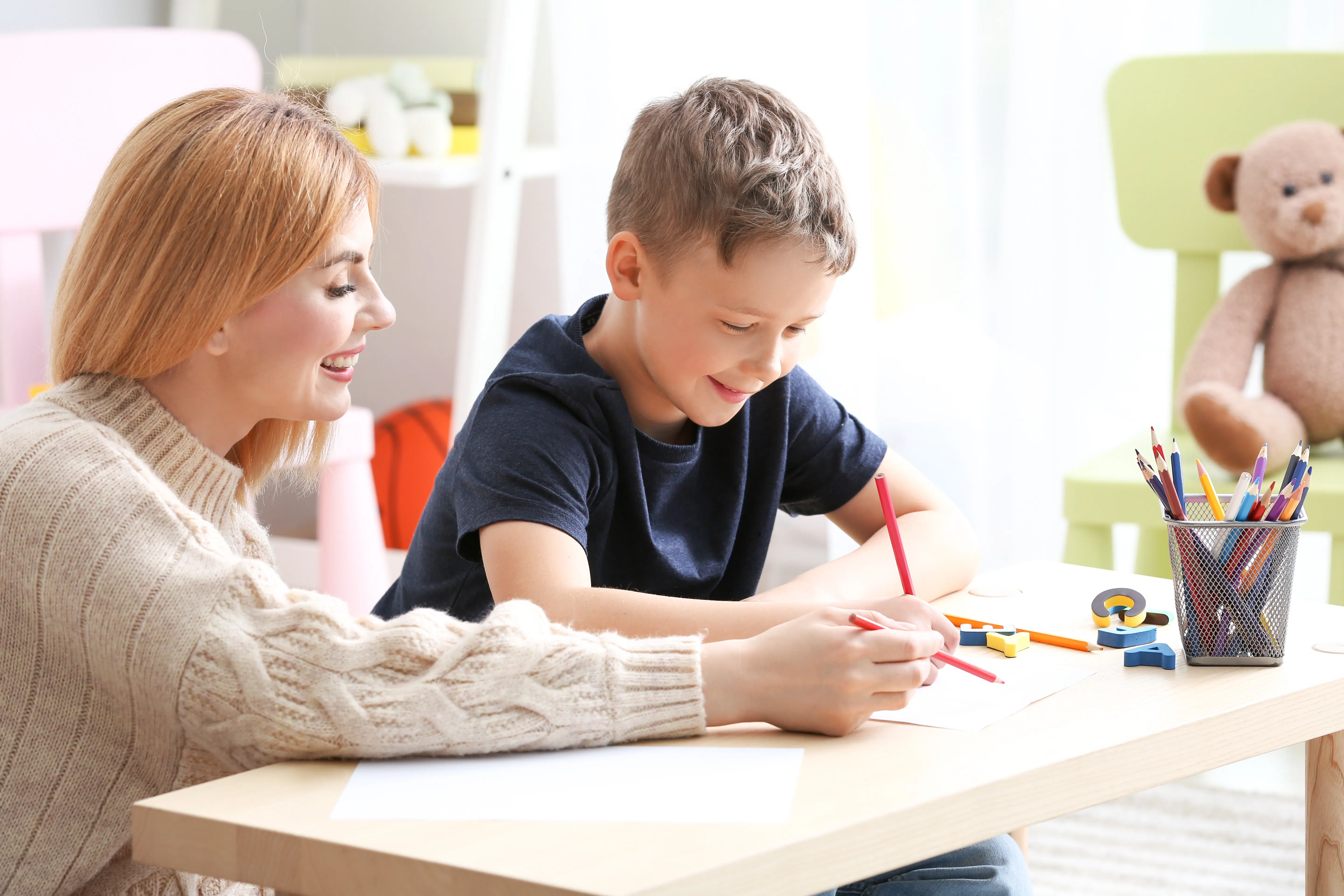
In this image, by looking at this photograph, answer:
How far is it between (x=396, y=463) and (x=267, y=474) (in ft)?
4.48

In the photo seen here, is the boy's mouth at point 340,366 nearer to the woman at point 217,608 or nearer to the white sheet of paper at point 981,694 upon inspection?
the woman at point 217,608

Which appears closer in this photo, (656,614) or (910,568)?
(656,614)

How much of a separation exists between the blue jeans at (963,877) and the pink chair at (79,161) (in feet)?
3.92

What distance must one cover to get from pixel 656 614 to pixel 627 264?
0.95ft

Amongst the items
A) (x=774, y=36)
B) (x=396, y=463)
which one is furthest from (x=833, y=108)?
(x=396, y=463)

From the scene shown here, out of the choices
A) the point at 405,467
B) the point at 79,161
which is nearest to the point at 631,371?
the point at 79,161

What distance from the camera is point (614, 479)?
104 cm

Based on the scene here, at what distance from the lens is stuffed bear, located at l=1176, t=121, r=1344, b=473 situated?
1.69m

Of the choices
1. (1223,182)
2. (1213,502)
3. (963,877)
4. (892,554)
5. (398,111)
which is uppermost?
(398,111)

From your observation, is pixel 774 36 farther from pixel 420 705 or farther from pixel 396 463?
pixel 420 705

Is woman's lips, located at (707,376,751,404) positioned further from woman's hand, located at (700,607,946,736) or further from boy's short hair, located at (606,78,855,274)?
woman's hand, located at (700,607,946,736)

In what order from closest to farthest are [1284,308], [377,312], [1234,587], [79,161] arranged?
[1234,587], [377,312], [1284,308], [79,161]

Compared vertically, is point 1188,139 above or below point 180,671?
above

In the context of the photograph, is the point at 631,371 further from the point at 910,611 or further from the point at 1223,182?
the point at 1223,182
